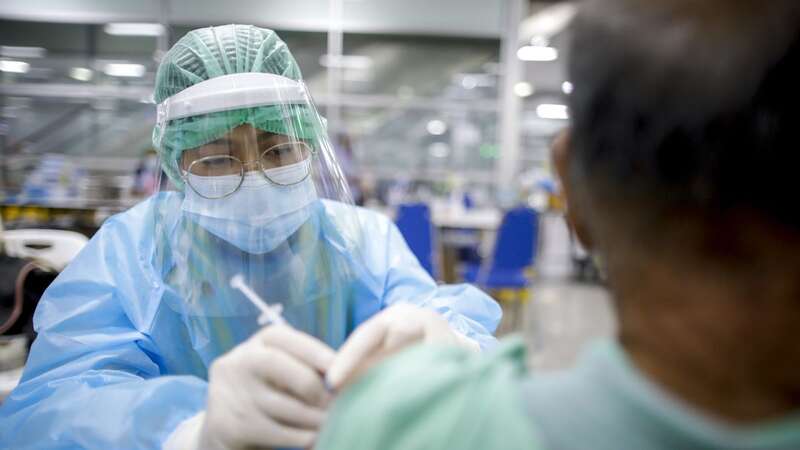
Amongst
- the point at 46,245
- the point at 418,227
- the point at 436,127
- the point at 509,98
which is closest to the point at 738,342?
the point at 46,245

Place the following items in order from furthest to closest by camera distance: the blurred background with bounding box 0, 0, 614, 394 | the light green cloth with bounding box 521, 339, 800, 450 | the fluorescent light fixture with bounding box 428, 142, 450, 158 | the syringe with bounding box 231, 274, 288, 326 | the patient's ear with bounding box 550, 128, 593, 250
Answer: the fluorescent light fixture with bounding box 428, 142, 450, 158
the blurred background with bounding box 0, 0, 614, 394
the syringe with bounding box 231, 274, 288, 326
the patient's ear with bounding box 550, 128, 593, 250
the light green cloth with bounding box 521, 339, 800, 450

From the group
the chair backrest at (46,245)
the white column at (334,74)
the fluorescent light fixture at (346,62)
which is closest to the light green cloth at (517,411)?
the chair backrest at (46,245)

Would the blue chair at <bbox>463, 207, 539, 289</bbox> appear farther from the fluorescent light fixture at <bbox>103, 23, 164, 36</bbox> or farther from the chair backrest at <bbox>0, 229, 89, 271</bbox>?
the fluorescent light fixture at <bbox>103, 23, 164, 36</bbox>

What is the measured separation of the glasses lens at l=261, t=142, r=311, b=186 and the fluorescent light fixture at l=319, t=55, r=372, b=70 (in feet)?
17.9

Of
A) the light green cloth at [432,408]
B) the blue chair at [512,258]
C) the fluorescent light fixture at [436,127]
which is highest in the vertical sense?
the fluorescent light fixture at [436,127]

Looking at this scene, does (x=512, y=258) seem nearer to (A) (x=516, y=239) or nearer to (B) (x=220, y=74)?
(A) (x=516, y=239)

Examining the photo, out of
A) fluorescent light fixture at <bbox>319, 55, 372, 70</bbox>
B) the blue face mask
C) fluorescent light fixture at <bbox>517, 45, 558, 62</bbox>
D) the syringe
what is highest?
fluorescent light fixture at <bbox>517, 45, 558, 62</bbox>

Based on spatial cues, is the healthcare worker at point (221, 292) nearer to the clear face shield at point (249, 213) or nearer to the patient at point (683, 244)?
the clear face shield at point (249, 213)

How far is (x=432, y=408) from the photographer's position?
411mm

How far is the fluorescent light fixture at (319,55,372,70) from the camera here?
603 centimetres

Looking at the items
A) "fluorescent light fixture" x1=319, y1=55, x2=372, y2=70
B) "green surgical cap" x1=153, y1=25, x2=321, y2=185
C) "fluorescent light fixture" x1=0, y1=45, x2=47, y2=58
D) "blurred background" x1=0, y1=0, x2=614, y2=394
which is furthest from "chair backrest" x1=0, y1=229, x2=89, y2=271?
"fluorescent light fixture" x1=0, y1=45, x2=47, y2=58

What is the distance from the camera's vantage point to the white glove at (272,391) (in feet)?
1.59

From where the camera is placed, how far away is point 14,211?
301 centimetres

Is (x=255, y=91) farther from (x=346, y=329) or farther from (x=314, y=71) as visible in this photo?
(x=314, y=71)
